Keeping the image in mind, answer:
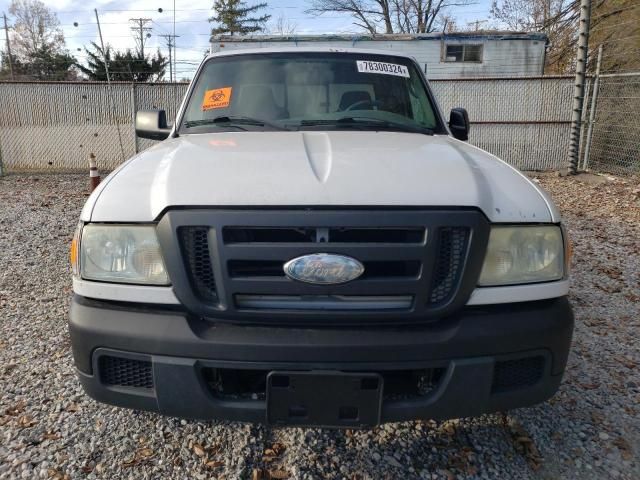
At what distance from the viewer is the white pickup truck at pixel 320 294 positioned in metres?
1.76

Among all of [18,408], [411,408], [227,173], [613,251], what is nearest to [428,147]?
[227,173]

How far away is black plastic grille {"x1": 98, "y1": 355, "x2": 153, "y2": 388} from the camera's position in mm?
1876

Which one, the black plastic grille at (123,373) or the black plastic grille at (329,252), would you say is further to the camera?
the black plastic grille at (123,373)

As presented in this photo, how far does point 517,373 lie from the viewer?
1.92 meters

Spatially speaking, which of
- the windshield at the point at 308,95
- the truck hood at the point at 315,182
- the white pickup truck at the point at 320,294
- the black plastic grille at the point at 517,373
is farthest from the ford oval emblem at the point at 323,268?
the windshield at the point at 308,95

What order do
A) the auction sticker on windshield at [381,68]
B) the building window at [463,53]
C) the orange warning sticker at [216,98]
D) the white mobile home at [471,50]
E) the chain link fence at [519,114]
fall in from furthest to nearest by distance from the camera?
the building window at [463,53], the white mobile home at [471,50], the chain link fence at [519,114], the auction sticker on windshield at [381,68], the orange warning sticker at [216,98]

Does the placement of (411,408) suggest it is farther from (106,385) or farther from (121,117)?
(121,117)

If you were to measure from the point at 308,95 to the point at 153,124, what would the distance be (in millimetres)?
1134

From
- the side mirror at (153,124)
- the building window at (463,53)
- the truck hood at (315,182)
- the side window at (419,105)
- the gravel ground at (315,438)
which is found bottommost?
the gravel ground at (315,438)

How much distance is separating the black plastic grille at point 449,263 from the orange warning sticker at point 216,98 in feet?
6.26

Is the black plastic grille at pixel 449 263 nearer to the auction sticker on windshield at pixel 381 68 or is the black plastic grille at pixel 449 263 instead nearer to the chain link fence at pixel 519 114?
the auction sticker on windshield at pixel 381 68

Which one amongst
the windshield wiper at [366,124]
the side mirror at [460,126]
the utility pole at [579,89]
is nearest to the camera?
the windshield wiper at [366,124]

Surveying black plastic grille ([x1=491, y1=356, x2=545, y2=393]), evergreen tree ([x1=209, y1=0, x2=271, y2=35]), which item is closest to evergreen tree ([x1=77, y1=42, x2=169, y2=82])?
evergreen tree ([x1=209, y1=0, x2=271, y2=35])

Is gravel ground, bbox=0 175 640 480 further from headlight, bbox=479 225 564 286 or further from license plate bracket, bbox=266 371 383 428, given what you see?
headlight, bbox=479 225 564 286
